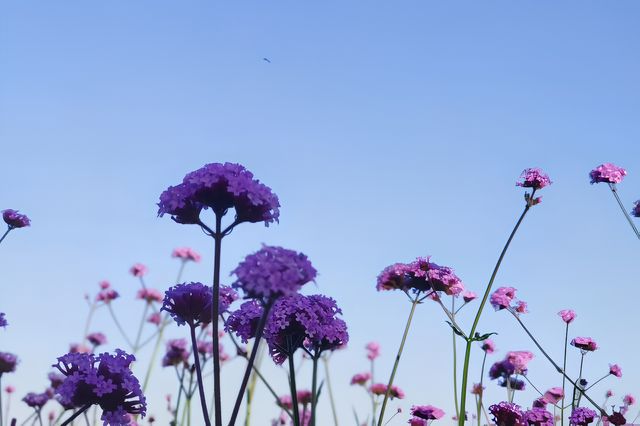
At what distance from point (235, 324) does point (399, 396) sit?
14.9 ft

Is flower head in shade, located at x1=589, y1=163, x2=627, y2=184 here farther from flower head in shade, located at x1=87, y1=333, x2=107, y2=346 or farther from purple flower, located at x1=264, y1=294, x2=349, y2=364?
flower head in shade, located at x1=87, y1=333, x2=107, y2=346

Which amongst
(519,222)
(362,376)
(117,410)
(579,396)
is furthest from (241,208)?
(362,376)

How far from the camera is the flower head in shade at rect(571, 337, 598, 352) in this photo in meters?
6.61

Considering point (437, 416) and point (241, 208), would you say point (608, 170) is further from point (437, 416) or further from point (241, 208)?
point (241, 208)

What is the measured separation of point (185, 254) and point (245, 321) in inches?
235

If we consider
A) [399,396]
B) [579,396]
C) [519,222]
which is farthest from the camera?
[399,396]

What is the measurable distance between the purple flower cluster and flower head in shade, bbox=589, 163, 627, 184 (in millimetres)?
2241

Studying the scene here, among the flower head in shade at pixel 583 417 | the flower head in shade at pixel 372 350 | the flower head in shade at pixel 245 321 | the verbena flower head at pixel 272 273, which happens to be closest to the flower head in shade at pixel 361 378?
the flower head in shade at pixel 372 350

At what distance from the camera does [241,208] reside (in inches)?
128

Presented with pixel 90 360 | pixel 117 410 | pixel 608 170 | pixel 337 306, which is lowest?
pixel 117 410

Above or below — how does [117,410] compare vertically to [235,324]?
below

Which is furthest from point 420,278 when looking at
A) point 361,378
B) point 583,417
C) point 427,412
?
point 361,378

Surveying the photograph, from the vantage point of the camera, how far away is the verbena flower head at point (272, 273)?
2.67 m

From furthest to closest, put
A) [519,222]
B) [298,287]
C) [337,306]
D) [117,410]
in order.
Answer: [519,222] < [337,306] < [117,410] < [298,287]
